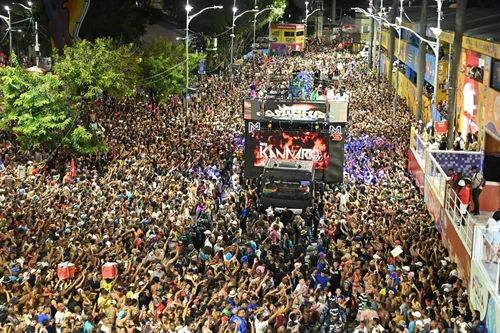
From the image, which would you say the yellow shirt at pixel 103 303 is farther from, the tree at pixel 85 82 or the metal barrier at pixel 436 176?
the tree at pixel 85 82

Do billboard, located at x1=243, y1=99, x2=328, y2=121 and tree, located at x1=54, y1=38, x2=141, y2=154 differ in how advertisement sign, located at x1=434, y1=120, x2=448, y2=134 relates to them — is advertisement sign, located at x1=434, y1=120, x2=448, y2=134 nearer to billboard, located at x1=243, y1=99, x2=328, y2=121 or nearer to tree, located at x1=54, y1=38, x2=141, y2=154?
billboard, located at x1=243, y1=99, x2=328, y2=121

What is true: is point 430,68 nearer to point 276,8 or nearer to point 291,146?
point 291,146

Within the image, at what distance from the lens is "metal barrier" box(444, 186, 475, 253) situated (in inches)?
628

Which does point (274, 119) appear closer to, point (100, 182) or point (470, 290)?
point (100, 182)

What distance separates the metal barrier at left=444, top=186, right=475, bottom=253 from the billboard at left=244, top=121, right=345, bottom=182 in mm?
6248

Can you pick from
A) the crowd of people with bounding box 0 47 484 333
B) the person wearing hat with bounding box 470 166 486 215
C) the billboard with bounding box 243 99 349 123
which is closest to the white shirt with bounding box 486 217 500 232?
the crowd of people with bounding box 0 47 484 333

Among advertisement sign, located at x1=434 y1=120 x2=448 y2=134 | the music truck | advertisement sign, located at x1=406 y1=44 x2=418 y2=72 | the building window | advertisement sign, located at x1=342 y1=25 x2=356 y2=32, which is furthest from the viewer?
advertisement sign, located at x1=342 y1=25 x2=356 y2=32

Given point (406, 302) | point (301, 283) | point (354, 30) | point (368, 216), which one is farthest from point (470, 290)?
point (354, 30)

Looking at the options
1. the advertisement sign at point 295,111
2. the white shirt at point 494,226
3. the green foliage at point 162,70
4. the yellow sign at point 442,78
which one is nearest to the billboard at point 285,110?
the advertisement sign at point 295,111

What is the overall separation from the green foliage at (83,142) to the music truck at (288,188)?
8.70 m

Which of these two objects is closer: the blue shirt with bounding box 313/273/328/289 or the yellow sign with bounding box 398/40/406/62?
the blue shirt with bounding box 313/273/328/289

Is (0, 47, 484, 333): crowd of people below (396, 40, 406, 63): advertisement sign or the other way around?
below

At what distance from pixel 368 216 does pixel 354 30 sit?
11693cm

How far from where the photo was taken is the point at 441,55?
41.4m
